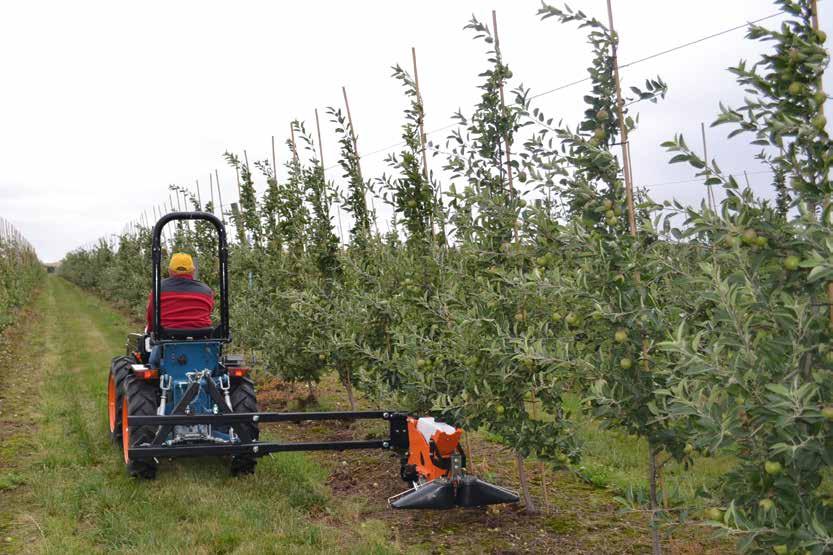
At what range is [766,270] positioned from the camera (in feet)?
8.75

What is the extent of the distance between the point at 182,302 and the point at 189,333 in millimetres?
350

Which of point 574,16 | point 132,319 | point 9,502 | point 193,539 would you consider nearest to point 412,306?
point 193,539

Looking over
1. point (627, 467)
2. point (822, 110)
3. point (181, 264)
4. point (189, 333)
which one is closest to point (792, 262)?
point (822, 110)

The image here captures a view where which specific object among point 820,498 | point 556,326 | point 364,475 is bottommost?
point 364,475

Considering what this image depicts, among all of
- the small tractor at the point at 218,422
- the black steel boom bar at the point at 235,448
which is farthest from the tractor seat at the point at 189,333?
the black steel boom bar at the point at 235,448

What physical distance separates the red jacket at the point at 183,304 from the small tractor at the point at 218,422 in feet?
0.40

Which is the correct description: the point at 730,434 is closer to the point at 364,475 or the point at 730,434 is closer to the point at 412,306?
the point at 412,306

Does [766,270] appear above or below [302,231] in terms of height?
below

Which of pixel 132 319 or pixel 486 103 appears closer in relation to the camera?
pixel 486 103

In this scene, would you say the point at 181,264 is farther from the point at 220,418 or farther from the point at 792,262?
the point at 792,262

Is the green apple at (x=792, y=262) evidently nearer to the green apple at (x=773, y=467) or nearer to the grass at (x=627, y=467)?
the green apple at (x=773, y=467)

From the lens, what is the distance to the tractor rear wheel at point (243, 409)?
6.66m

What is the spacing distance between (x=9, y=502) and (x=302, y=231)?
16.4ft

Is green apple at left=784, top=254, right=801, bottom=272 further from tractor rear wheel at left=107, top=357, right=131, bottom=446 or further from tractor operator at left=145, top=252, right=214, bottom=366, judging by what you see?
tractor rear wheel at left=107, top=357, right=131, bottom=446
